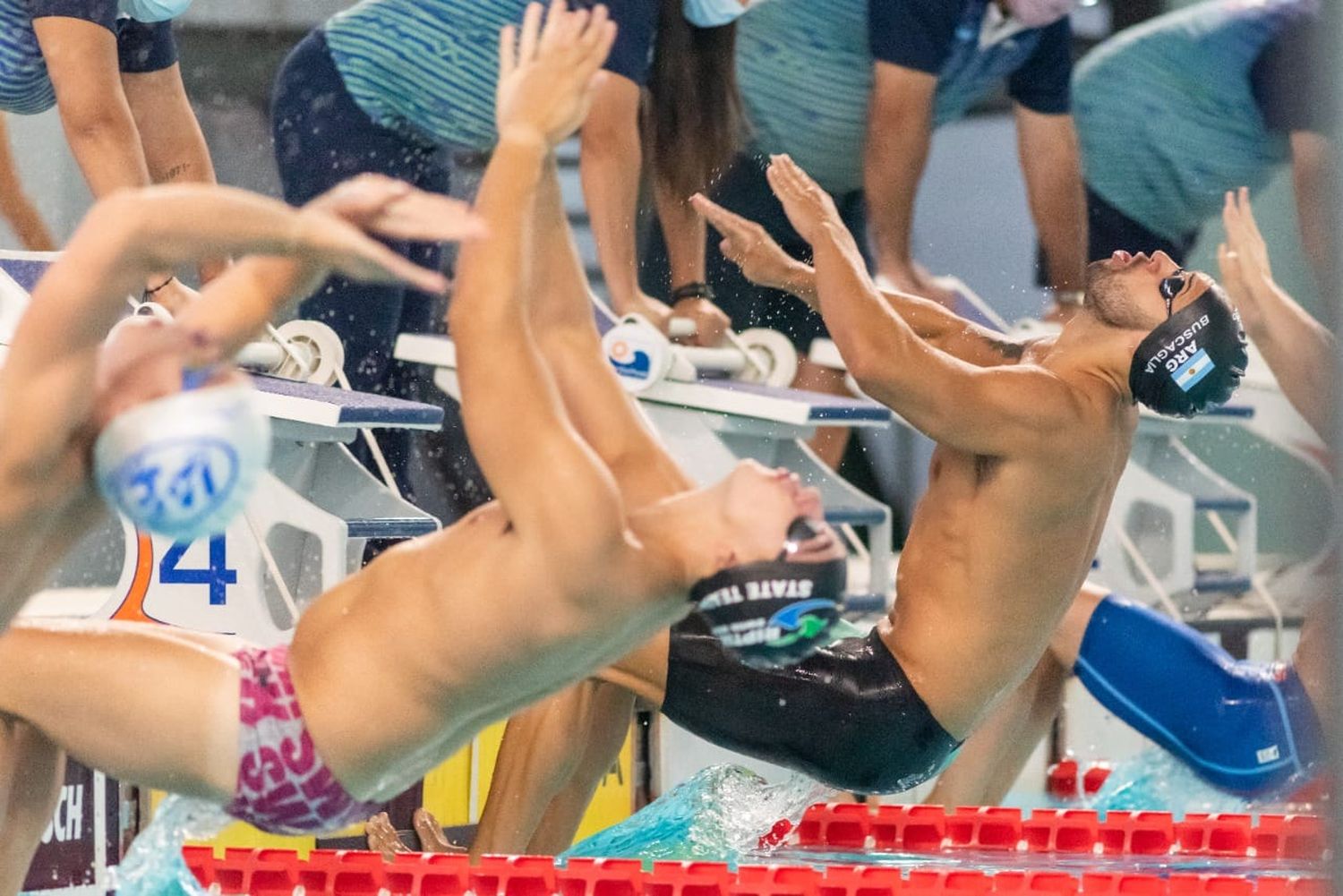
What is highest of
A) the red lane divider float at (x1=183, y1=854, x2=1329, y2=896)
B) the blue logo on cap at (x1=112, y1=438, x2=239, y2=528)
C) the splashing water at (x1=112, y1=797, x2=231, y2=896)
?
the blue logo on cap at (x1=112, y1=438, x2=239, y2=528)

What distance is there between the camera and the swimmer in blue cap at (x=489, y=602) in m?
Answer: 2.13

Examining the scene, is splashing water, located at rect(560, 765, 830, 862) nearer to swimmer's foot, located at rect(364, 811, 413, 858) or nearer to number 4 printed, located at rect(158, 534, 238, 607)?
swimmer's foot, located at rect(364, 811, 413, 858)

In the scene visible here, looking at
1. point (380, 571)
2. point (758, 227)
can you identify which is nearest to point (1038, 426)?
→ point (758, 227)

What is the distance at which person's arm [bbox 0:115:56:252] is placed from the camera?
11.8ft

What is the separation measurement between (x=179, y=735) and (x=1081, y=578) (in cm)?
166

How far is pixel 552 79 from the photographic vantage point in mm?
2146

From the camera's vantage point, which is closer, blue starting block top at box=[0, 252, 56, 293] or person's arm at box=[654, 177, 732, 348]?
blue starting block top at box=[0, 252, 56, 293]

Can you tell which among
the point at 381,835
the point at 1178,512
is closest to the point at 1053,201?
the point at 1178,512

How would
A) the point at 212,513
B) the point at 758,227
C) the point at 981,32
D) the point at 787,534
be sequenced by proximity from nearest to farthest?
the point at 212,513, the point at 787,534, the point at 758,227, the point at 981,32

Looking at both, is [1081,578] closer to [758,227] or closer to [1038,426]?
[1038,426]

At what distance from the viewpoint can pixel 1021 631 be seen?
3.19 meters

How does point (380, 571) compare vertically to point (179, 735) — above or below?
above

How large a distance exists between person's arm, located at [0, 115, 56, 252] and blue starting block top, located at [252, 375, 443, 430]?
692 mm


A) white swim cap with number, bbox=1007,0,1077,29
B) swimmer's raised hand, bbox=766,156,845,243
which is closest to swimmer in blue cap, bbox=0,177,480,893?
swimmer's raised hand, bbox=766,156,845,243
